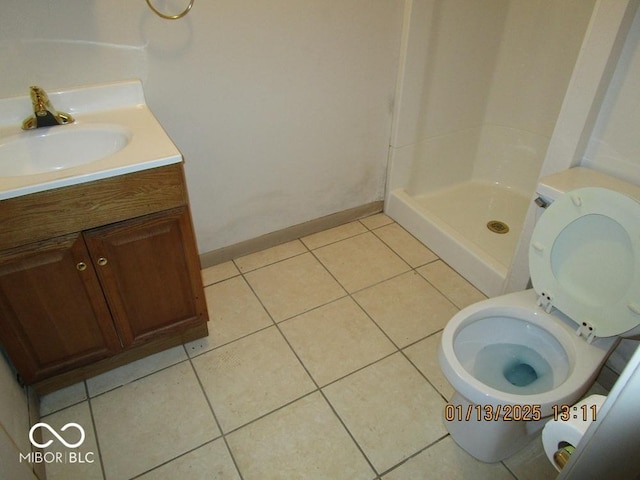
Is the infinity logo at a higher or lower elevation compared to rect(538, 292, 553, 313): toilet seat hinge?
lower

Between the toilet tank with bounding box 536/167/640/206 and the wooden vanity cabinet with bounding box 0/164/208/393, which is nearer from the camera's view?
the wooden vanity cabinet with bounding box 0/164/208/393

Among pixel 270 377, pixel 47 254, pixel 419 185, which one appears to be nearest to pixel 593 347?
pixel 270 377

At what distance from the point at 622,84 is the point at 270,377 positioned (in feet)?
4.96

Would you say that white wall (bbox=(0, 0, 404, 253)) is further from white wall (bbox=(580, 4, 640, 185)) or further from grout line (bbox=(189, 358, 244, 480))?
white wall (bbox=(580, 4, 640, 185))

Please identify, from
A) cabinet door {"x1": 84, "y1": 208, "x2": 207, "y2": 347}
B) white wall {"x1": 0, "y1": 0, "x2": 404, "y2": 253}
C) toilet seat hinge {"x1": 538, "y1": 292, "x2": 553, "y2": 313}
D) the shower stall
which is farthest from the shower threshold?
cabinet door {"x1": 84, "y1": 208, "x2": 207, "y2": 347}

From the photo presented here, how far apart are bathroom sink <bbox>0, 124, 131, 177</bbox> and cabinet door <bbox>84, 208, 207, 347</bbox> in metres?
0.29

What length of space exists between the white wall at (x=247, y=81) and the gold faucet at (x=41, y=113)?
79mm

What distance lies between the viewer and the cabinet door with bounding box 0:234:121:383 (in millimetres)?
1175

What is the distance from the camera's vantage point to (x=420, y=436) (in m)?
1.37
